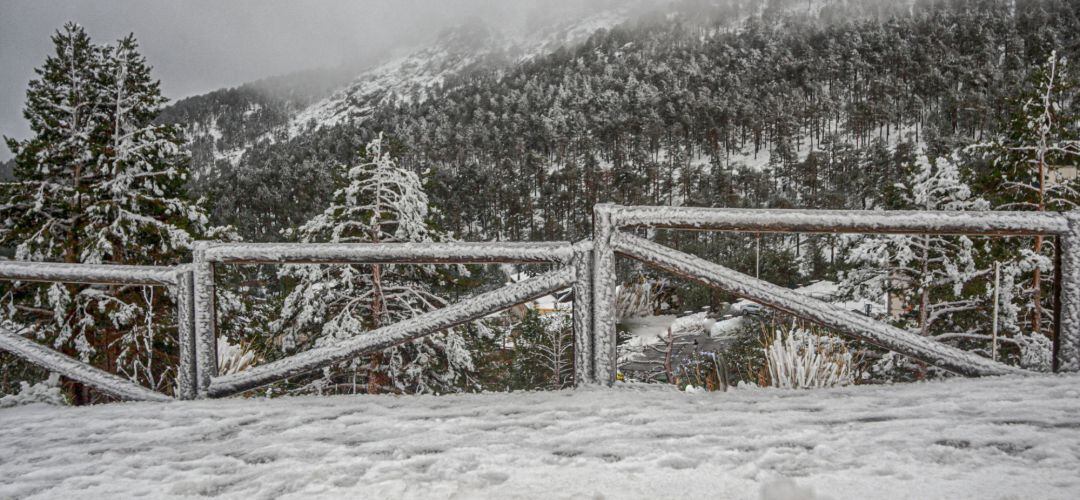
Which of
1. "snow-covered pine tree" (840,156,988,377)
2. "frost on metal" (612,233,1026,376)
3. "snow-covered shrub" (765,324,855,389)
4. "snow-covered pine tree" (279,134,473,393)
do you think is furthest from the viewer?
"snow-covered pine tree" (840,156,988,377)

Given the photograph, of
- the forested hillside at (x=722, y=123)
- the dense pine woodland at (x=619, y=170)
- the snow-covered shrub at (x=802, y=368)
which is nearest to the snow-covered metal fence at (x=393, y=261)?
the dense pine woodland at (x=619, y=170)

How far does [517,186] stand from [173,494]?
9601cm

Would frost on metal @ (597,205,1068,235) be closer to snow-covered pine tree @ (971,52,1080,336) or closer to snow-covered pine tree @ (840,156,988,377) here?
snow-covered pine tree @ (840,156,988,377)

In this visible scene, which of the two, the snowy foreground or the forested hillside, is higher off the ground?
the forested hillside

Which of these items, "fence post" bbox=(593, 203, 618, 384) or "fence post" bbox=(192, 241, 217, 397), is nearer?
"fence post" bbox=(593, 203, 618, 384)

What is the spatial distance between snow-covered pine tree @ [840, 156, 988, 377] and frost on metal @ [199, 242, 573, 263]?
1139cm

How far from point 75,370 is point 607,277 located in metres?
2.43

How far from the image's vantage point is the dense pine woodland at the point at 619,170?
38.7 feet

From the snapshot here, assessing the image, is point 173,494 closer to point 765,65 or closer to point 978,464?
point 978,464

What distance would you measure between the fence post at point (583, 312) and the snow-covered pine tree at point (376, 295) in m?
8.75

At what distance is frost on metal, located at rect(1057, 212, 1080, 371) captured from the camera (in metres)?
2.26

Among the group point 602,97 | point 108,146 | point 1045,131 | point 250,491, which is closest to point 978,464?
point 250,491

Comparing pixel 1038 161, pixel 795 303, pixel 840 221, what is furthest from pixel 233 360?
pixel 1038 161

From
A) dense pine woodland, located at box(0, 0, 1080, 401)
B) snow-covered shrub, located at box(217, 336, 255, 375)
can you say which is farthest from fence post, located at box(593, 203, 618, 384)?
snow-covered shrub, located at box(217, 336, 255, 375)
